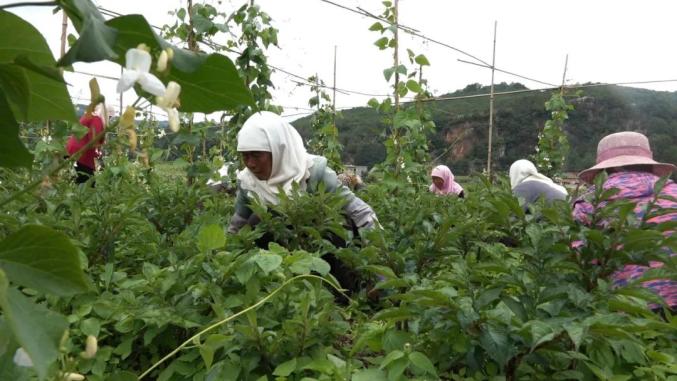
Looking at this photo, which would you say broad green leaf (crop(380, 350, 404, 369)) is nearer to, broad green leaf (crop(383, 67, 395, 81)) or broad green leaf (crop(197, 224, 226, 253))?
broad green leaf (crop(197, 224, 226, 253))

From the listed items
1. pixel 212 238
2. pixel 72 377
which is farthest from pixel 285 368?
pixel 72 377

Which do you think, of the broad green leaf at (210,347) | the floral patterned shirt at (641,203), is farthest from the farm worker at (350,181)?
the broad green leaf at (210,347)

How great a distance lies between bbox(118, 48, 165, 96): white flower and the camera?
0.46m

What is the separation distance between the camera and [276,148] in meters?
3.21

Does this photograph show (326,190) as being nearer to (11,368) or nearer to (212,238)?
(212,238)

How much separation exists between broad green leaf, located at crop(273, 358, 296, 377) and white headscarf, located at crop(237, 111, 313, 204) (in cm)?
192

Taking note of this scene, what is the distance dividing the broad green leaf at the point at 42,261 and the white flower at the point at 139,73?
5.4 inches

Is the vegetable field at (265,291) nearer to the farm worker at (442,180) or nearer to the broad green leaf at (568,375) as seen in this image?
A: the broad green leaf at (568,375)

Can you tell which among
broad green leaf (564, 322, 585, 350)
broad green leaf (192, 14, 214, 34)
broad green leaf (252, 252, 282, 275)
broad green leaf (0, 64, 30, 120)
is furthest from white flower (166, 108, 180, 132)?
broad green leaf (192, 14, 214, 34)

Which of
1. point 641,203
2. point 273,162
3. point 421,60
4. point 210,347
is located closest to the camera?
point 210,347

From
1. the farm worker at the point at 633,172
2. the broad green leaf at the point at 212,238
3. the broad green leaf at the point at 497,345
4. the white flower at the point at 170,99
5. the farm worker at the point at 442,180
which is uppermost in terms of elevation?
the white flower at the point at 170,99

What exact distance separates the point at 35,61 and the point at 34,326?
280 millimetres

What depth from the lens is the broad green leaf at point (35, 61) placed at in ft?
1.70

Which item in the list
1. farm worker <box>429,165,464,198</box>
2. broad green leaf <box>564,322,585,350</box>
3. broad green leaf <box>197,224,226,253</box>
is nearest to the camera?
broad green leaf <box>564,322,585,350</box>
